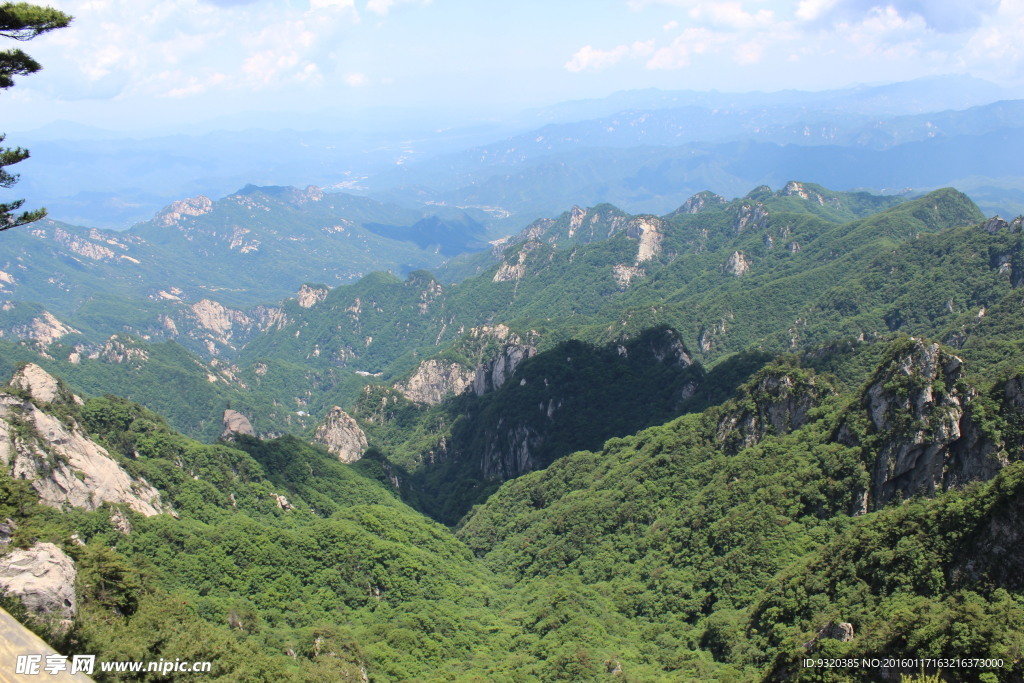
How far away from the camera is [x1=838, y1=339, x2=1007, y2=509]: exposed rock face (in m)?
68.8

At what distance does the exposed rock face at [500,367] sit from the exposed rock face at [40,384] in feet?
330

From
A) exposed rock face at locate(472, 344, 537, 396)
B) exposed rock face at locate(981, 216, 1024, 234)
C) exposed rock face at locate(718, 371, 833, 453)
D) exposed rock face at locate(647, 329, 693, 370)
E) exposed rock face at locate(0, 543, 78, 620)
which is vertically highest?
exposed rock face at locate(981, 216, 1024, 234)

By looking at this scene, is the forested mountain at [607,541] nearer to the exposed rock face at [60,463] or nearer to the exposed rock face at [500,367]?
the exposed rock face at [60,463]

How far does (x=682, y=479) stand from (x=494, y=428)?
219 feet

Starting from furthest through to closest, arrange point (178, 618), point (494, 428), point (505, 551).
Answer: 1. point (494, 428)
2. point (505, 551)
3. point (178, 618)

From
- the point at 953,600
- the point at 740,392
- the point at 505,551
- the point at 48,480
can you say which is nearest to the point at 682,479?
the point at 740,392

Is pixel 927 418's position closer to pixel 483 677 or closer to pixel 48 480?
pixel 483 677

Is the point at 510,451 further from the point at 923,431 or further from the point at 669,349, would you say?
the point at 923,431

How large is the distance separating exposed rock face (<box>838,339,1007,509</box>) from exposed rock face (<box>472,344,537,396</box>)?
109434 mm

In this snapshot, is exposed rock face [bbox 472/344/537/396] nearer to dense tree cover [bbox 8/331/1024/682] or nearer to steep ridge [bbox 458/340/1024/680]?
steep ridge [bbox 458/340/1024/680]

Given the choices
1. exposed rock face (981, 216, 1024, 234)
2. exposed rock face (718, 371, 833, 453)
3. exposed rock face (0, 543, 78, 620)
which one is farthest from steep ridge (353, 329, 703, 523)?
exposed rock face (0, 543, 78, 620)

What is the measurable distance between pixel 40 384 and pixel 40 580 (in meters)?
78.4

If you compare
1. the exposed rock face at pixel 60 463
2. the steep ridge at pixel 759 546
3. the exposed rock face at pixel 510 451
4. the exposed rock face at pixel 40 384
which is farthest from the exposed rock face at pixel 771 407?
the exposed rock face at pixel 40 384

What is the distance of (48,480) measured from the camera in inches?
2886
